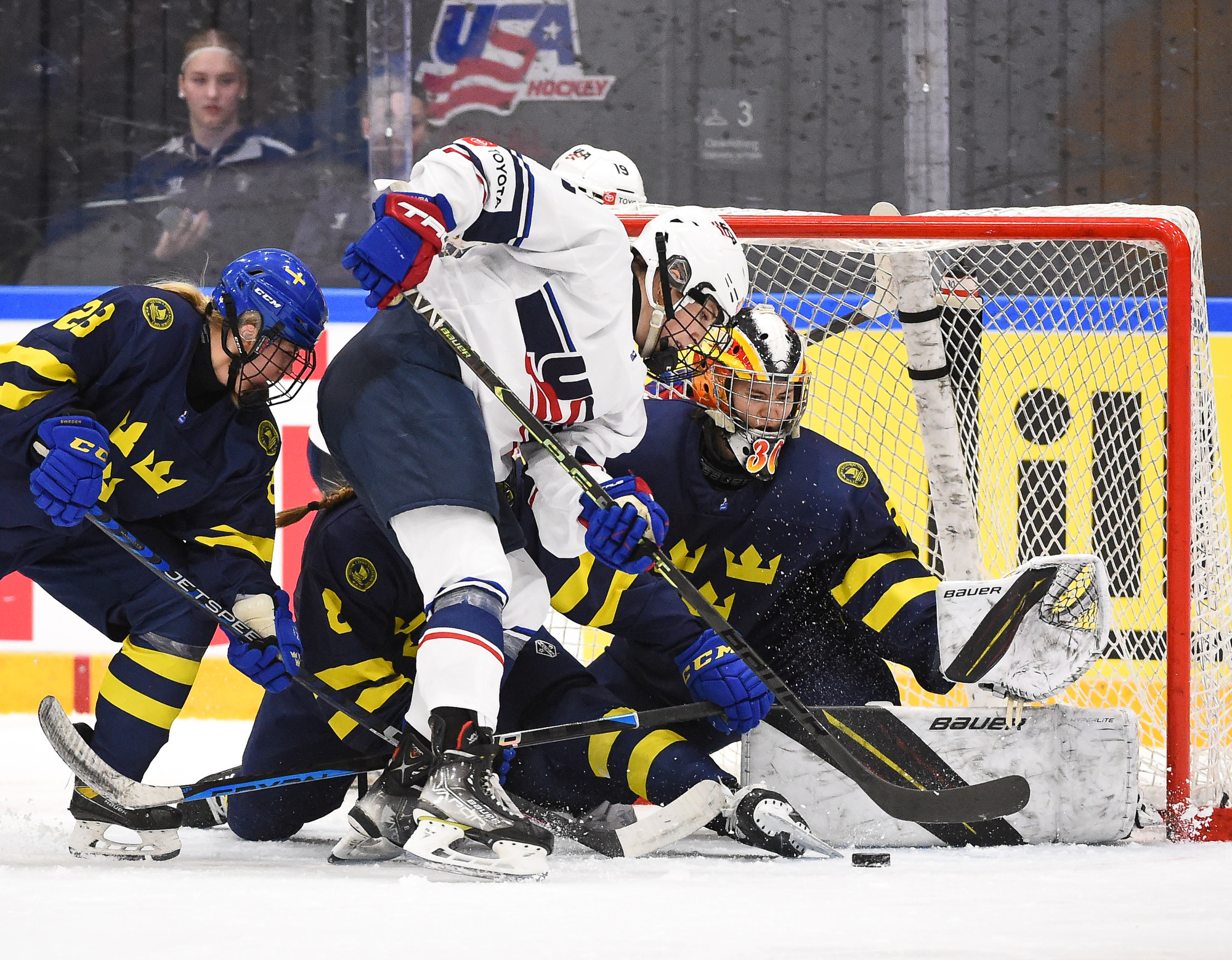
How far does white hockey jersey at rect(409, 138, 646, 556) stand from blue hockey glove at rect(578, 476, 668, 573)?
0.12m

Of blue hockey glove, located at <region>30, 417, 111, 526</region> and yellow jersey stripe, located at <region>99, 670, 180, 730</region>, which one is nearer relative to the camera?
blue hockey glove, located at <region>30, 417, 111, 526</region>

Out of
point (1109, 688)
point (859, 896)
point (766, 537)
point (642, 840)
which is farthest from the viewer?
point (1109, 688)

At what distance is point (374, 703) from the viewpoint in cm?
220

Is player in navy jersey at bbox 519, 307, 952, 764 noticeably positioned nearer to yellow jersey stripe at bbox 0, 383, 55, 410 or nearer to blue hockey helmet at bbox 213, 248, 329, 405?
blue hockey helmet at bbox 213, 248, 329, 405

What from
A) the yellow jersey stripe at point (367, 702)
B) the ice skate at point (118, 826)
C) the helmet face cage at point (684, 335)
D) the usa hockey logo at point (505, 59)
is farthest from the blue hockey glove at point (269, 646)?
the usa hockey logo at point (505, 59)

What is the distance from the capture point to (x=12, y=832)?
2.17m

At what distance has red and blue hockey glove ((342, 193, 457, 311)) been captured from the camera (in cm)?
178

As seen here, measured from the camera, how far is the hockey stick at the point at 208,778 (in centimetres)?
201

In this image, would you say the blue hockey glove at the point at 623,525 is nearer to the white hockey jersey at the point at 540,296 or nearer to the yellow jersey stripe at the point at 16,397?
the white hockey jersey at the point at 540,296

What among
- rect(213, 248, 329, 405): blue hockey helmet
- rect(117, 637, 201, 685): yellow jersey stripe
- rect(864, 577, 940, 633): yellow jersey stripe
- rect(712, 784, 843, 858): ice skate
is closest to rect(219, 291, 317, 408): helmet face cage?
rect(213, 248, 329, 405): blue hockey helmet

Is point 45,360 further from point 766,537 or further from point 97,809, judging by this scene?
point 766,537

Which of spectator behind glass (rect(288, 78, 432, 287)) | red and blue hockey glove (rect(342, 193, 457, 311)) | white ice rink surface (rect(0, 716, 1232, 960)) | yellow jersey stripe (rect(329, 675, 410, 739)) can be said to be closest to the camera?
white ice rink surface (rect(0, 716, 1232, 960))

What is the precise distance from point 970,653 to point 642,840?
1.87 ft

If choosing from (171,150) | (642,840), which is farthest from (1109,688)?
(171,150)
